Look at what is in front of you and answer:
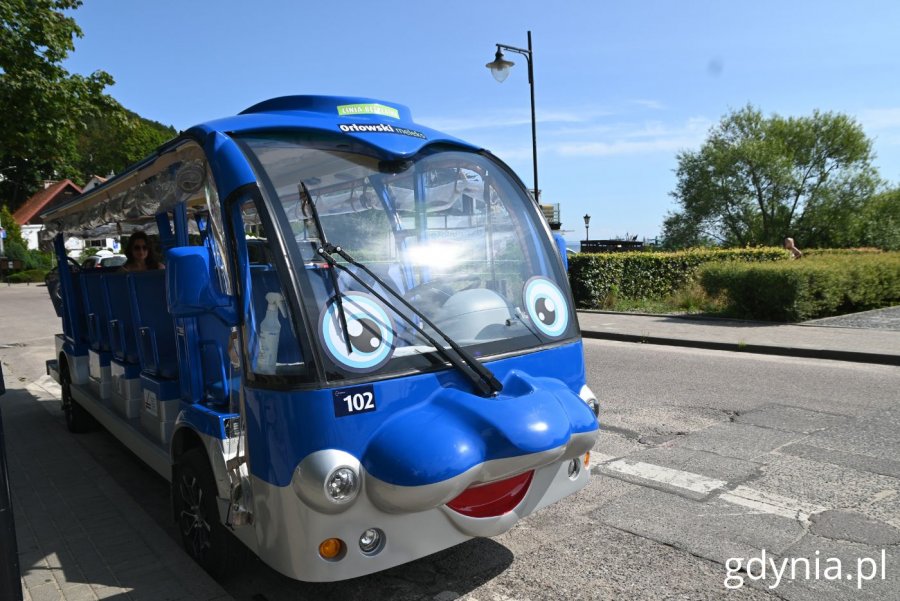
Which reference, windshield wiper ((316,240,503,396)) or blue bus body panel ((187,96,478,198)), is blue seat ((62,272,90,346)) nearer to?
blue bus body panel ((187,96,478,198))

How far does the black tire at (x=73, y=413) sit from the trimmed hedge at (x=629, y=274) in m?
12.0

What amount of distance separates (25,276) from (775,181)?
50966 millimetres

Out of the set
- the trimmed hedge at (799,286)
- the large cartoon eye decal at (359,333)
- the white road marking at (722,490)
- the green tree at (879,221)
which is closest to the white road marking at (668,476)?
the white road marking at (722,490)

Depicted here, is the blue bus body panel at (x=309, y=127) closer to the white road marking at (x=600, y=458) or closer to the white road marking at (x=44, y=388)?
the white road marking at (x=600, y=458)

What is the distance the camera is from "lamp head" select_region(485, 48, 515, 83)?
17.6m

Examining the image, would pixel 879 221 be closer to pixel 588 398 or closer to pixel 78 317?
pixel 588 398

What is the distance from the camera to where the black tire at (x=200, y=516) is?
355 cm

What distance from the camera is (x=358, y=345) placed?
9.89 ft

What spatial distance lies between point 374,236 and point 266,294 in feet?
2.32

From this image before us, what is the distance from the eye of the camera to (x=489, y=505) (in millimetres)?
3166

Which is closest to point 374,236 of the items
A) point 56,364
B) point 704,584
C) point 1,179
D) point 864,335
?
point 704,584

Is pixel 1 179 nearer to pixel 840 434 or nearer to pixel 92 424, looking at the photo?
pixel 92 424

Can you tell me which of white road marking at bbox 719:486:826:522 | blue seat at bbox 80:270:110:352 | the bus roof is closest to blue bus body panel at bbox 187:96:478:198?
the bus roof

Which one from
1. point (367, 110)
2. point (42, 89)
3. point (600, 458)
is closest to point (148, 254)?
point (367, 110)
